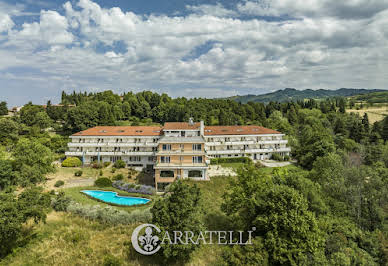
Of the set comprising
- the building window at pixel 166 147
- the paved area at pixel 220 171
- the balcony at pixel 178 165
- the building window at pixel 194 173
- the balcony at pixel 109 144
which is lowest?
the paved area at pixel 220 171

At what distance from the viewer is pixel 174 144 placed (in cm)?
4091

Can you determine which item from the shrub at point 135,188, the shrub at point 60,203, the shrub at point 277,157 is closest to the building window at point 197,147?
the shrub at point 135,188

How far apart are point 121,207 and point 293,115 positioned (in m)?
85.0

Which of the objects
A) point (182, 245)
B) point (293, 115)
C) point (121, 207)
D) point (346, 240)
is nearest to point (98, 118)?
point (121, 207)

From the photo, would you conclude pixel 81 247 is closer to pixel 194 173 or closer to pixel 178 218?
pixel 178 218

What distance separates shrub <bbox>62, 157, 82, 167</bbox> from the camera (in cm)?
4844

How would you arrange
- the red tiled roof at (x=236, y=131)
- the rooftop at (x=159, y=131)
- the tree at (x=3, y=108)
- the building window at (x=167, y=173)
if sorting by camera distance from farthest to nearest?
1. the tree at (x=3, y=108)
2. the red tiled roof at (x=236, y=131)
3. the rooftop at (x=159, y=131)
4. the building window at (x=167, y=173)

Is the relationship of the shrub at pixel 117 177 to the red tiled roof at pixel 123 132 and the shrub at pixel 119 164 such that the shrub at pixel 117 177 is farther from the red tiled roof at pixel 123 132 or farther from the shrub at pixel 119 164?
the red tiled roof at pixel 123 132

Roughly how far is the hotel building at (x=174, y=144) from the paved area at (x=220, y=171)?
238cm

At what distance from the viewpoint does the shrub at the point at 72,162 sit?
159 feet

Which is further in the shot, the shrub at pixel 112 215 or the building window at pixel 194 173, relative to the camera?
the building window at pixel 194 173

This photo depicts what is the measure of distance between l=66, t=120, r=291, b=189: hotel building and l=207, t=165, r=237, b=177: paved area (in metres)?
2.38

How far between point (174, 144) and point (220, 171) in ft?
43.2

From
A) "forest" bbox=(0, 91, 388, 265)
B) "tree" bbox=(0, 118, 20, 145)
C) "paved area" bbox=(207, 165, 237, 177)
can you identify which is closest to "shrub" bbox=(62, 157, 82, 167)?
"forest" bbox=(0, 91, 388, 265)
